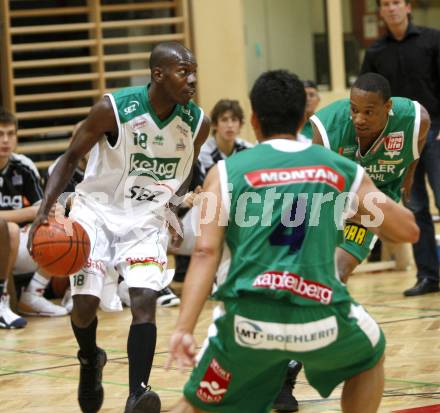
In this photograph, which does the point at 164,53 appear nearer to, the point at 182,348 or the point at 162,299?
the point at 182,348

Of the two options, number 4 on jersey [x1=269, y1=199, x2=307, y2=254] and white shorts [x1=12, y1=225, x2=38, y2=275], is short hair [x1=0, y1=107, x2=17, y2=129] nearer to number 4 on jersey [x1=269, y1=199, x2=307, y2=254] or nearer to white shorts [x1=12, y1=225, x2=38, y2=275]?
white shorts [x1=12, y1=225, x2=38, y2=275]

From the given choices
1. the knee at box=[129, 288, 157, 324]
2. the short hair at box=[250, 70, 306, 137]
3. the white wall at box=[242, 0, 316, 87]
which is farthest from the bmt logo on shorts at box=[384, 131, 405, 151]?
the white wall at box=[242, 0, 316, 87]

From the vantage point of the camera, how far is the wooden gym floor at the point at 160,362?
15.8 feet

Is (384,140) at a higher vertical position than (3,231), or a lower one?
higher

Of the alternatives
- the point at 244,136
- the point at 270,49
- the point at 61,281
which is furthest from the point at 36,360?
the point at 270,49

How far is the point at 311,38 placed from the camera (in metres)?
11.9

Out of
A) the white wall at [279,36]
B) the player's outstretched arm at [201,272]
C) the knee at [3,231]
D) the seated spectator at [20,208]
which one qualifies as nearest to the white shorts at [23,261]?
the seated spectator at [20,208]

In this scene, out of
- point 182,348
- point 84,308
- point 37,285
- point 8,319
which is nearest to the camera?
point 182,348

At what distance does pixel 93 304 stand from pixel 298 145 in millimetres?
1765

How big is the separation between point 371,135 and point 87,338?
5.67 ft

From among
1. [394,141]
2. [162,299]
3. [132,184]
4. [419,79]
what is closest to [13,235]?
[162,299]

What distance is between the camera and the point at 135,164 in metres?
4.85

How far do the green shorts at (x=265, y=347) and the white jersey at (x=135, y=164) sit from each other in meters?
1.79

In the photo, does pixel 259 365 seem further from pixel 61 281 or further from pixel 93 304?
pixel 61 281
